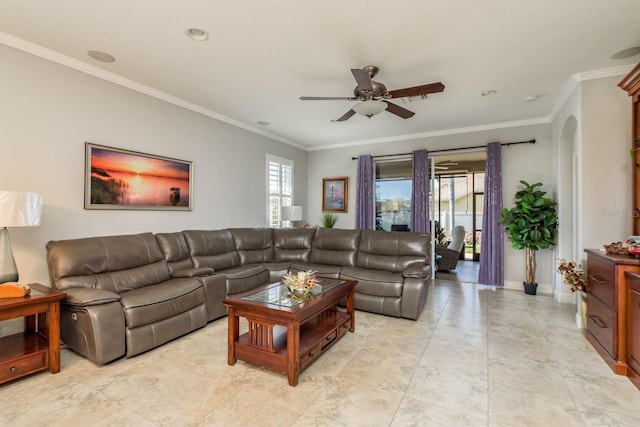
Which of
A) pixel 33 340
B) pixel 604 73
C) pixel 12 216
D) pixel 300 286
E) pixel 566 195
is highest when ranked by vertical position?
pixel 604 73

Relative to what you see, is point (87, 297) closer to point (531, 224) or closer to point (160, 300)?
point (160, 300)

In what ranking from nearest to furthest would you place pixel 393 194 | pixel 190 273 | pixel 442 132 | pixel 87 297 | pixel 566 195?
pixel 87 297, pixel 190 273, pixel 566 195, pixel 442 132, pixel 393 194

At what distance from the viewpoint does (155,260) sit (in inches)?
138

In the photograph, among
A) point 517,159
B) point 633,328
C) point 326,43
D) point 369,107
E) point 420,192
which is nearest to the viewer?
point 633,328

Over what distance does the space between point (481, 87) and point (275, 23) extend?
2.71 metres

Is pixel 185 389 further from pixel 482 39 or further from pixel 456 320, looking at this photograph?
pixel 482 39

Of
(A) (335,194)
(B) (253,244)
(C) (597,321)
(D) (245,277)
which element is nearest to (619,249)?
(C) (597,321)

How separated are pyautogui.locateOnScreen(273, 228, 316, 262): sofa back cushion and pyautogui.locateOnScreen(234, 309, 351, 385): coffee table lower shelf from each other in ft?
7.07

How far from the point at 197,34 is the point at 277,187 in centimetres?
370

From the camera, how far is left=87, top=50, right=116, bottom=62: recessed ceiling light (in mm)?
2967

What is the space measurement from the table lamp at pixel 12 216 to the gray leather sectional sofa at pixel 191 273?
352 mm

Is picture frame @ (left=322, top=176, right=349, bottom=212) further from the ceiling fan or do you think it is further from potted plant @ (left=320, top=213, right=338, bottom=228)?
the ceiling fan

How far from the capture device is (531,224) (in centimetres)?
470

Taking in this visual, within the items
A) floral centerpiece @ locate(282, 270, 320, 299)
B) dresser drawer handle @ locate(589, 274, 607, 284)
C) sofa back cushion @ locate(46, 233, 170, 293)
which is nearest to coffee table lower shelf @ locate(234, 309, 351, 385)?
floral centerpiece @ locate(282, 270, 320, 299)
